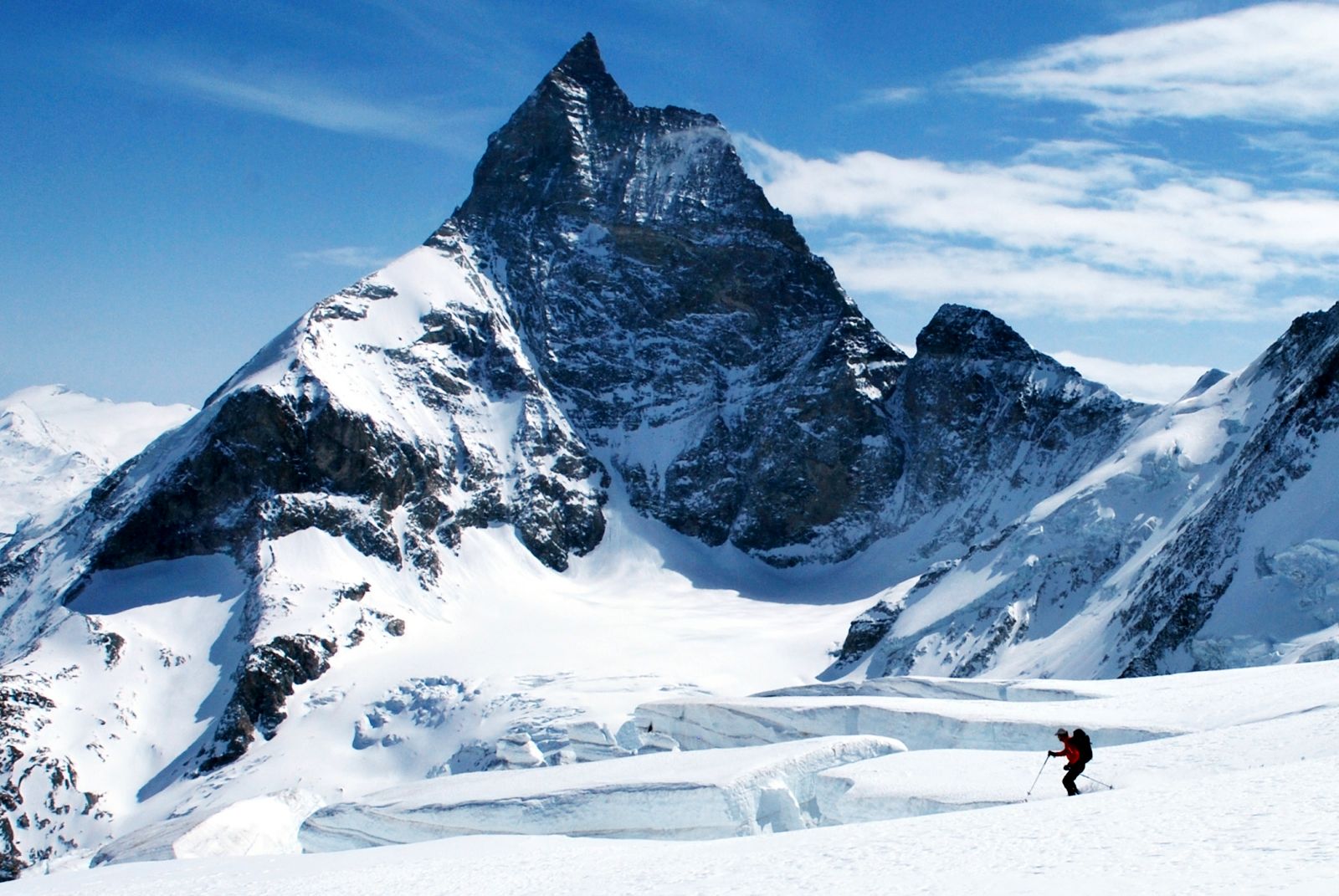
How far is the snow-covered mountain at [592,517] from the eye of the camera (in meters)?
83.1

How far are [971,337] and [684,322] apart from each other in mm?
38777

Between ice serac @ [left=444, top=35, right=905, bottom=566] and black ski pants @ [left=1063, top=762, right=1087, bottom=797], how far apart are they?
116690 millimetres

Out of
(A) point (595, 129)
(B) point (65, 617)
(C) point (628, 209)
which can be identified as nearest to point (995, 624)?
(B) point (65, 617)

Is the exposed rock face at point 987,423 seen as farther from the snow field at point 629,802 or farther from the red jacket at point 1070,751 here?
the red jacket at point 1070,751

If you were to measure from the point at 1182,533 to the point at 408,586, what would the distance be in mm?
71989

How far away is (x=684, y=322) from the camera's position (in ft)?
526

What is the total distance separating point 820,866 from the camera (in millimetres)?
16078

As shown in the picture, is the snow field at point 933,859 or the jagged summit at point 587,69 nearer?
the snow field at point 933,859

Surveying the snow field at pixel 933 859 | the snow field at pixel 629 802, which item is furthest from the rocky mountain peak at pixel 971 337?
the snow field at pixel 933 859

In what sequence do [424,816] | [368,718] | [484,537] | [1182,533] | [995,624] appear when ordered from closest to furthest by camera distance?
[424,816], [1182,533], [995,624], [368,718], [484,537]

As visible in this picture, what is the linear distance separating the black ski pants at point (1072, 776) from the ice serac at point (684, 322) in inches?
4594

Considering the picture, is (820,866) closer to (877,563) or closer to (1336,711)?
(1336,711)

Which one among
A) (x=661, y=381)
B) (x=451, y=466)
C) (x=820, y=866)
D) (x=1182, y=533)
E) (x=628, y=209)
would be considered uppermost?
(x=628, y=209)

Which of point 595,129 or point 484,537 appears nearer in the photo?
point 484,537
